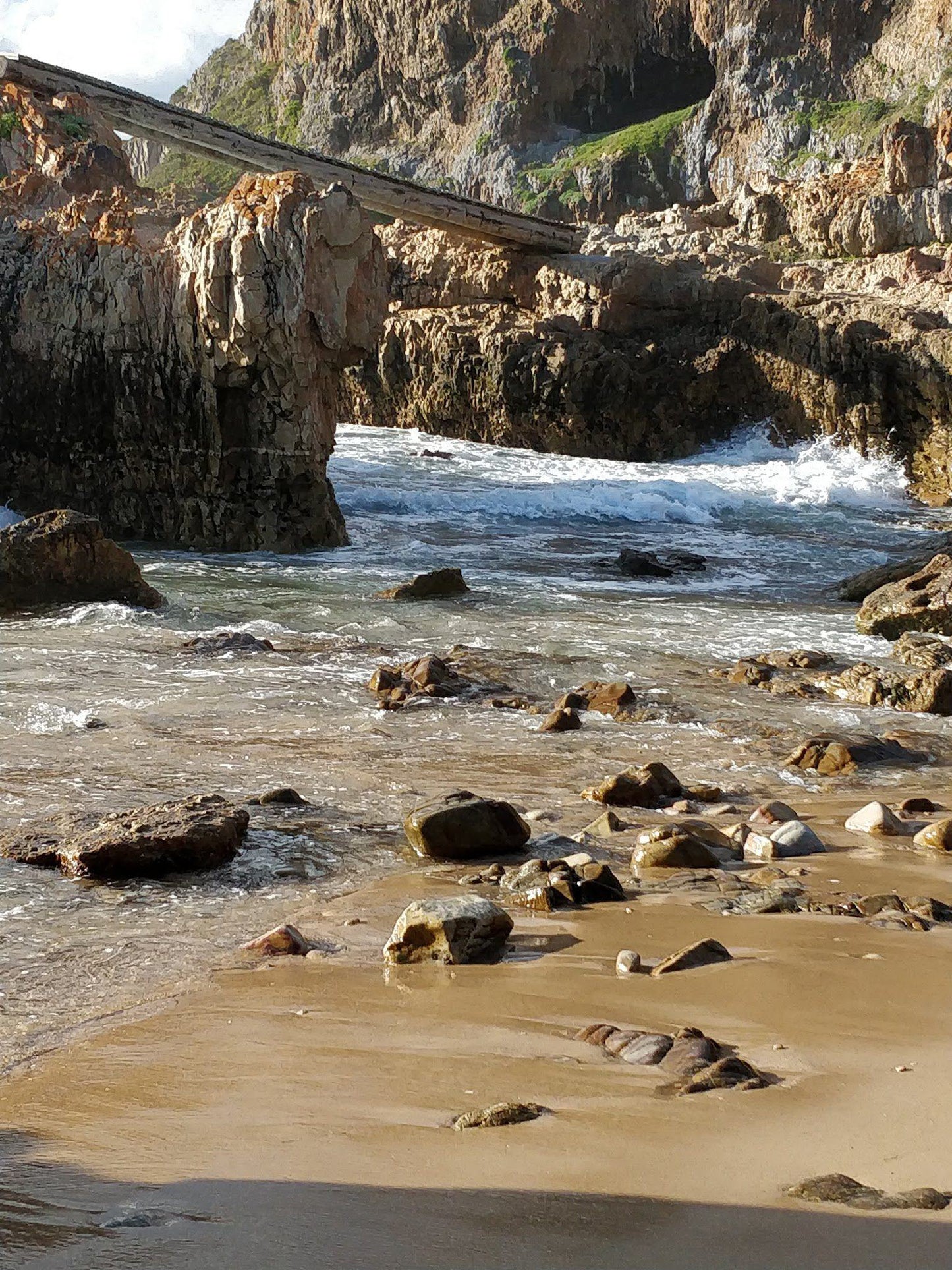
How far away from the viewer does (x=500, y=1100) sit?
2473 millimetres

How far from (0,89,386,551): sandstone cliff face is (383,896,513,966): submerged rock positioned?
10106 millimetres

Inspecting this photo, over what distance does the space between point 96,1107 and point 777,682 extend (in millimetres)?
5780

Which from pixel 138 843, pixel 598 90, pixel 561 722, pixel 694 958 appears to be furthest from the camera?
pixel 598 90

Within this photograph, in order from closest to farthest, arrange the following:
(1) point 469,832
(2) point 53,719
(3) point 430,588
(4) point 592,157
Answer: (1) point 469,832
(2) point 53,719
(3) point 430,588
(4) point 592,157

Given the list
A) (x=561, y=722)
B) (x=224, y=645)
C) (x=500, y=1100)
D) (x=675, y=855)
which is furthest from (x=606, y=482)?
(x=500, y=1100)

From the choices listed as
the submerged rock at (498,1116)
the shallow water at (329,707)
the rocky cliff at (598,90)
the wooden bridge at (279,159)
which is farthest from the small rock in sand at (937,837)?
the rocky cliff at (598,90)

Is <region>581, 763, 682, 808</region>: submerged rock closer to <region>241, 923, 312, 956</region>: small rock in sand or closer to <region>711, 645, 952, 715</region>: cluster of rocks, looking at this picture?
<region>241, 923, 312, 956</region>: small rock in sand

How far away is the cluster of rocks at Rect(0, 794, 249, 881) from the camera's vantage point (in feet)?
13.6

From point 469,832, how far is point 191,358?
980 cm

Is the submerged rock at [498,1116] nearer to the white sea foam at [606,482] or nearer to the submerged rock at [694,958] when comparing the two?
the submerged rock at [694,958]

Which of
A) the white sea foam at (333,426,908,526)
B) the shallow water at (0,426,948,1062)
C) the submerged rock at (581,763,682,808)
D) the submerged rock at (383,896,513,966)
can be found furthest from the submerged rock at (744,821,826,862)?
the white sea foam at (333,426,908,526)

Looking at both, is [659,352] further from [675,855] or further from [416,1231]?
[416,1231]

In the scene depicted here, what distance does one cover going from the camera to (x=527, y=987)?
3164 millimetres

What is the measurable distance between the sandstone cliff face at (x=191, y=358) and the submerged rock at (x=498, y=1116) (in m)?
11.2
